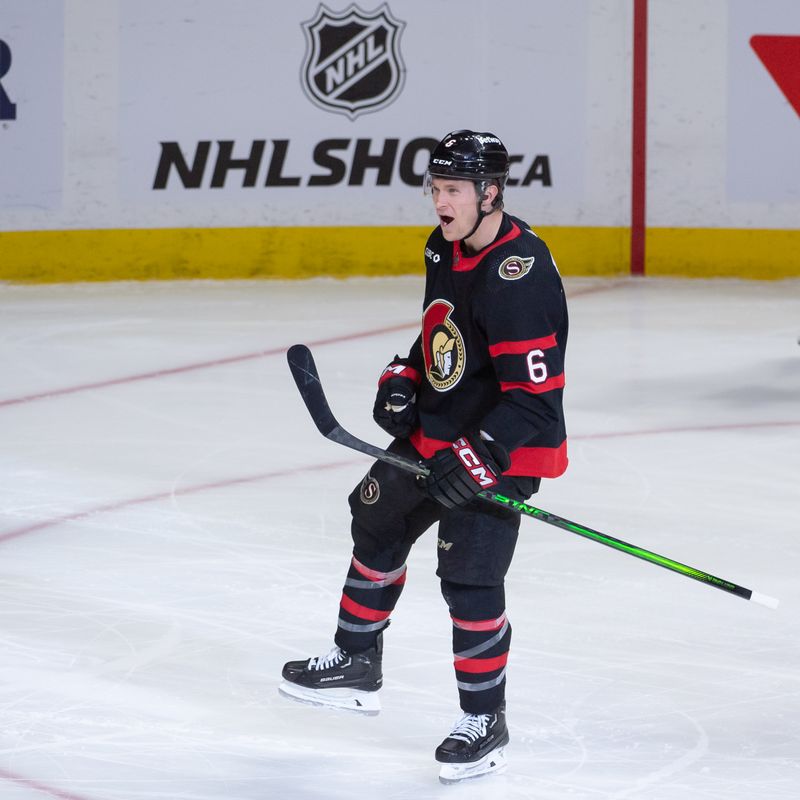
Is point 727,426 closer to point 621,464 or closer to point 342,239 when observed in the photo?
point 621,464

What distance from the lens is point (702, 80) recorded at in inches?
293

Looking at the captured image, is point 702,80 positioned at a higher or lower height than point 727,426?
higher

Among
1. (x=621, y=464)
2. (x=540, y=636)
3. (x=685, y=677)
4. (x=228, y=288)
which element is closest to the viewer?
(x=685, y=677)

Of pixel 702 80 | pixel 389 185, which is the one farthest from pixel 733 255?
pixel 389 185

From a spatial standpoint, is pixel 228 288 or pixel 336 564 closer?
pixel 336 564

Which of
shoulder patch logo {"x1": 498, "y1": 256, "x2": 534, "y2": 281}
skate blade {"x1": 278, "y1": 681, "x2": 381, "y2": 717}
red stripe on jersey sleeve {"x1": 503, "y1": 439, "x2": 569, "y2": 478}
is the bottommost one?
skate blade {"x1": 278, "y1": 681, "x2": 381, "y2": 717}

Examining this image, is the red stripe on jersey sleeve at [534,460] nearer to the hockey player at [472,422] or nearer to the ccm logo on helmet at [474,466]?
the hockey player at [472,422]

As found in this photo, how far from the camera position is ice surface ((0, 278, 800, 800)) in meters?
2.37

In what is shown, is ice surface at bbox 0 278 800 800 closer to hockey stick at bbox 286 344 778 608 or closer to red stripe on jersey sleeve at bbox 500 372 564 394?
hockey stick at bbox 286 344 778 608

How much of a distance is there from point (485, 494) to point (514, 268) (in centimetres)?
33

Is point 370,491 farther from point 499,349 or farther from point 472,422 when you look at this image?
point 499,349

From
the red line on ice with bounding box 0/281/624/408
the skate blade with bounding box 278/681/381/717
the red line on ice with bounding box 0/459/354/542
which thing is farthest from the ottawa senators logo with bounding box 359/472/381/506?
the red line on ice with bounding box 0/281/624/408

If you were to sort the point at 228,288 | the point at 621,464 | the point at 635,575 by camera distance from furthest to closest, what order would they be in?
the point at 228,288
the point at 621,464
the point at 635,575

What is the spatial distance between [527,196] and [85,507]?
13.6ft
